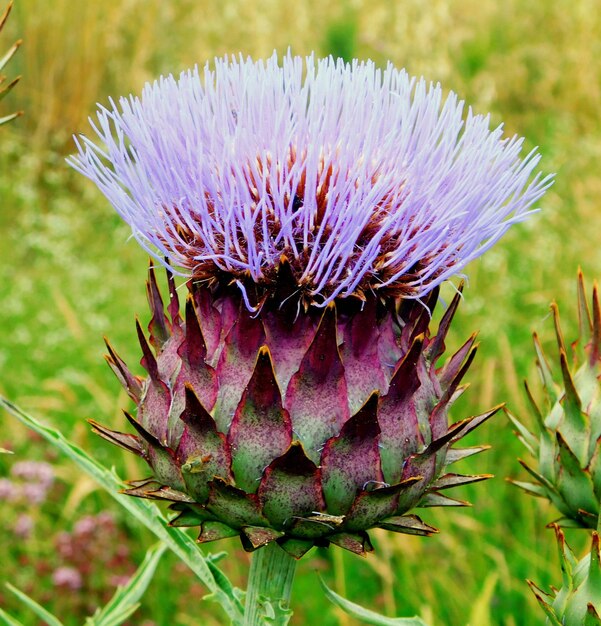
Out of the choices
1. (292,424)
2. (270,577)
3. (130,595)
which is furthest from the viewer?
(130,595)

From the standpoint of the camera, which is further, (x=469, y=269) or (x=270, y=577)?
(x=469, y=269)

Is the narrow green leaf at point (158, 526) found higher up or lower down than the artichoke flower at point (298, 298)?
lower down

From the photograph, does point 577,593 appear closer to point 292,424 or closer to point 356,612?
point 356,612

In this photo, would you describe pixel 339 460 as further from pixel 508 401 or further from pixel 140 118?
pixel 508 401

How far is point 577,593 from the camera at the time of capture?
47.8 inches

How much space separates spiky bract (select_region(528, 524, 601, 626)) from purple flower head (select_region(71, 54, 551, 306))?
45cm

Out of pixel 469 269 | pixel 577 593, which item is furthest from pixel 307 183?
pixel 469 269

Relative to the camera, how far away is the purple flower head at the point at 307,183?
48.3 inches

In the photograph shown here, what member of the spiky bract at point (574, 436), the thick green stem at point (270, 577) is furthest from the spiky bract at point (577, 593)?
the thick green stem at point (270, 577)

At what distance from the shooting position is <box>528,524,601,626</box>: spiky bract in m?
1.18

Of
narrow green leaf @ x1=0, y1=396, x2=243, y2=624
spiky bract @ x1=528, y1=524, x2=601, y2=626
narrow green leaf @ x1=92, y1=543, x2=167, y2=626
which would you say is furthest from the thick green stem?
spiky bract @ x1=528, y1=524, x2=601, y2=626

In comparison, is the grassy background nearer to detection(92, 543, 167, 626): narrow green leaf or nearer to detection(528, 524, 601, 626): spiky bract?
detection(528, 524, 601, 626): spiky bract

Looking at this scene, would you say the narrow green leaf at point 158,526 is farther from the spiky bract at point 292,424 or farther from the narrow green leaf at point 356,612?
the narrow green leaf at point 356,612

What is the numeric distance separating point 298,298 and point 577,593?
0.59 metres
